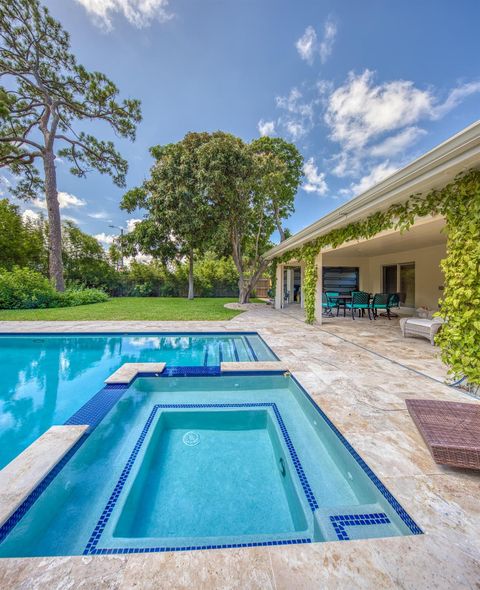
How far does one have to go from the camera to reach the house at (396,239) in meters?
3.05

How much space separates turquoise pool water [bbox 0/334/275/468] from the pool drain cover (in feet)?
5.03

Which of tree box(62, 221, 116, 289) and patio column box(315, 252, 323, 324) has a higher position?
tree box(62, 221, 116, 289)

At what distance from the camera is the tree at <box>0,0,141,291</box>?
1288 cm

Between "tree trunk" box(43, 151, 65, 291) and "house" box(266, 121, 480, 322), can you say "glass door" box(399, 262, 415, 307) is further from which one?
"tree trunk" box(43, 151, 65, 291)

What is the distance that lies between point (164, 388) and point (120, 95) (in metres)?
17.6

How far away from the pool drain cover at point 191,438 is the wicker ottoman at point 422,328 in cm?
535

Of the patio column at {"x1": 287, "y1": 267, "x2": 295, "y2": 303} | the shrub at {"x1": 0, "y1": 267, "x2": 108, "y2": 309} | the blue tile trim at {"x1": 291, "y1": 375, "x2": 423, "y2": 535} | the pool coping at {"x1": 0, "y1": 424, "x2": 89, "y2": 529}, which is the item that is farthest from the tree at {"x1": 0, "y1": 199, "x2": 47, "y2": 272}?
the blue tile trim at {"x1": 291, "y1": 375, "x2": 423, "y2": 535}

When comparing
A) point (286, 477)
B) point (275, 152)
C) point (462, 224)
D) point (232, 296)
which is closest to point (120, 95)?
point (275, 152)

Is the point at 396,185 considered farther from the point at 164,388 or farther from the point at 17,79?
the point at 17,79

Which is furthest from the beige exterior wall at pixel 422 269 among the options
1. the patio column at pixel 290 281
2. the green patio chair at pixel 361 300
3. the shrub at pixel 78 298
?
the shrub at pixel 78 298

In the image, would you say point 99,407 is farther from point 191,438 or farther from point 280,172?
point 280,172

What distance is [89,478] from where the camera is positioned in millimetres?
2156

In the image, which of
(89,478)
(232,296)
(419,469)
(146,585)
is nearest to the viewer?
(146,585)

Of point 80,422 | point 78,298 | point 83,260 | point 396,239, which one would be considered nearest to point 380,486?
point 80,422
